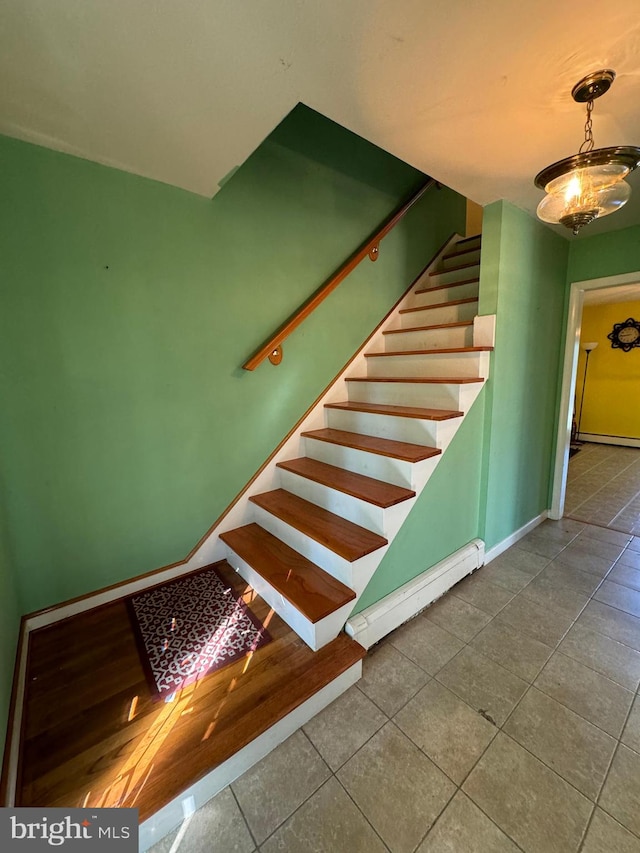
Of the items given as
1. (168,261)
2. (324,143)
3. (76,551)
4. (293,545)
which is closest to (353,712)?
(293,545)

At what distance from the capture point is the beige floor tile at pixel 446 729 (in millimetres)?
1096

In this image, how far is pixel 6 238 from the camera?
131cm

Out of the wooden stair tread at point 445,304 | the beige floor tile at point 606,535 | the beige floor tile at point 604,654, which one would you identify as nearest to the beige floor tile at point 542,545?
the beige floor tile at point 606,535

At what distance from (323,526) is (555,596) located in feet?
4.69

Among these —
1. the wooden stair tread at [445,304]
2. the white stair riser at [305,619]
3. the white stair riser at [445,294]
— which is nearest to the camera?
the white stair riser at [305,619]

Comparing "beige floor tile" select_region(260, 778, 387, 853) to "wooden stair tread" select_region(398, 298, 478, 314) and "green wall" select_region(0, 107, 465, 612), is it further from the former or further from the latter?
"wooden stair tread" select_region(398, 298, 478, 314)

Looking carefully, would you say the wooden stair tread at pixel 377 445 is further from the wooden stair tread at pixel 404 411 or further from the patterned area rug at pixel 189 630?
the patterned area rug at pixel 189 630

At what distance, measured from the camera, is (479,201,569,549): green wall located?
1.95 m

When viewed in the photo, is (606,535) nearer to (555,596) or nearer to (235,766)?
(555,596)

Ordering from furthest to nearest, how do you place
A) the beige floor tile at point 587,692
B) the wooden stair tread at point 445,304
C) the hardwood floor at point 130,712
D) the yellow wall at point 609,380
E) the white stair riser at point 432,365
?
1. the yellow wall at point 609,380
2. the wooden stair tread at point 445,304
3. the white stair riser at point 432,365
4. the beige floor tile at point 587,692
5. the hardwood floor at point 130,712

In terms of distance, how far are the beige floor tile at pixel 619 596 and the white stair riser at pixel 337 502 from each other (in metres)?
1.43

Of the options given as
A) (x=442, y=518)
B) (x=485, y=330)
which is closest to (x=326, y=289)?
(x=485, y=330)

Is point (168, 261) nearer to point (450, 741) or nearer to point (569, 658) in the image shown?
point (450, 741)

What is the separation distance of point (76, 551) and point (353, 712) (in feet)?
4.71
